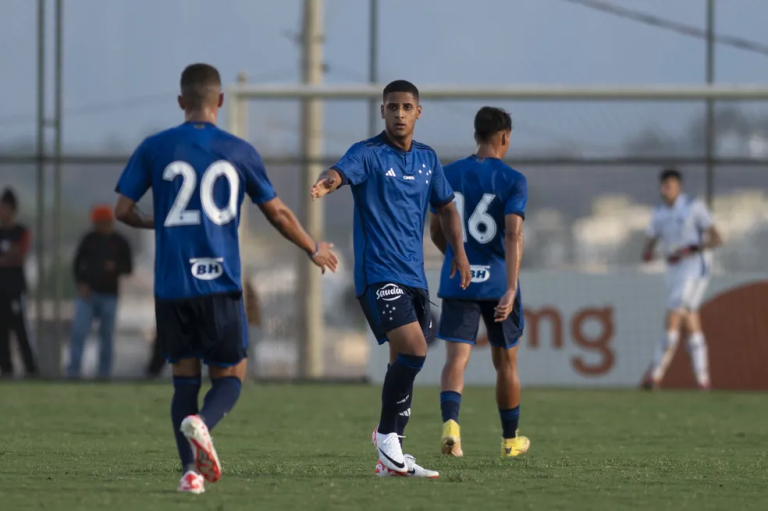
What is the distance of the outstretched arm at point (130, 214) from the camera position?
6.25m

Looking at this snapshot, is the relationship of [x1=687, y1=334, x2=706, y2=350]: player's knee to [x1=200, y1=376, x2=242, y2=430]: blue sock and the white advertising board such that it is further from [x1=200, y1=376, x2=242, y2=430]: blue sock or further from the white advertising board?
[x1=200, y1=376, x2=242, y2=430]: blue sock

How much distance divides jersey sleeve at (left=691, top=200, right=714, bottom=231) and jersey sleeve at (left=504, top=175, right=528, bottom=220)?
7817 mm

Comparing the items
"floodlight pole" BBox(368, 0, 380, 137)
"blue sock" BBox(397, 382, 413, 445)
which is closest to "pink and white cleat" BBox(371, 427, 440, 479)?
"blue sock" BBox(397, 382, 413, 445)

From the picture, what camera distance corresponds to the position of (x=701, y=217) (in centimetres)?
1558

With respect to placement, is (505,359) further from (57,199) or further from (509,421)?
(57,199)

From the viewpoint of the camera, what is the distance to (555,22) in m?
19.5

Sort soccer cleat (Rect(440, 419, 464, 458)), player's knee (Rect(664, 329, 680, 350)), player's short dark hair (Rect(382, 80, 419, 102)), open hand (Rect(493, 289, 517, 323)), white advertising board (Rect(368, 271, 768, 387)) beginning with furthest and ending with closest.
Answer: white advertising board (Rect(368, 271, 768, 387))
player's knee (Rect(664, 329, 680, 350))
soccer cleat (Rect(440, 419, 464, 458))
open hand (Rect(493, 289, 517, 323))
player's short dark hair (Rect(382, 80, 419, 102))

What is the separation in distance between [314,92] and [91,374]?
464 centimetres

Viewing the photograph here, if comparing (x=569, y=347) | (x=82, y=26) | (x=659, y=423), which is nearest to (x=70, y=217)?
(x=82, y=26)

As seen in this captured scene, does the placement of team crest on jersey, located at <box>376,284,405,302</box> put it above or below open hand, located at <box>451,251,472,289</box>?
below

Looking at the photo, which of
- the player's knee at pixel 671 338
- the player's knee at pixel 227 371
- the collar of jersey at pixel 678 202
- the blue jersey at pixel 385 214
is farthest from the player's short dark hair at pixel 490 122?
the collar of jersey at pixel 678 202

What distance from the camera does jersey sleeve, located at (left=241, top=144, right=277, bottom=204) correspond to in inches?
247

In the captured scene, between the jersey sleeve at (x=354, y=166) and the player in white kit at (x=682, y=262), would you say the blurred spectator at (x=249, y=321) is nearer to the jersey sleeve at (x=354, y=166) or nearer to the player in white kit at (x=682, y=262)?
the player in white kit at (x=682, y=262)

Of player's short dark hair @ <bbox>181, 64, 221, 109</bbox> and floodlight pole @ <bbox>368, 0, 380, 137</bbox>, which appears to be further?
floodlight pole @ <bbox>368, 0, 380, 137</bbox>
